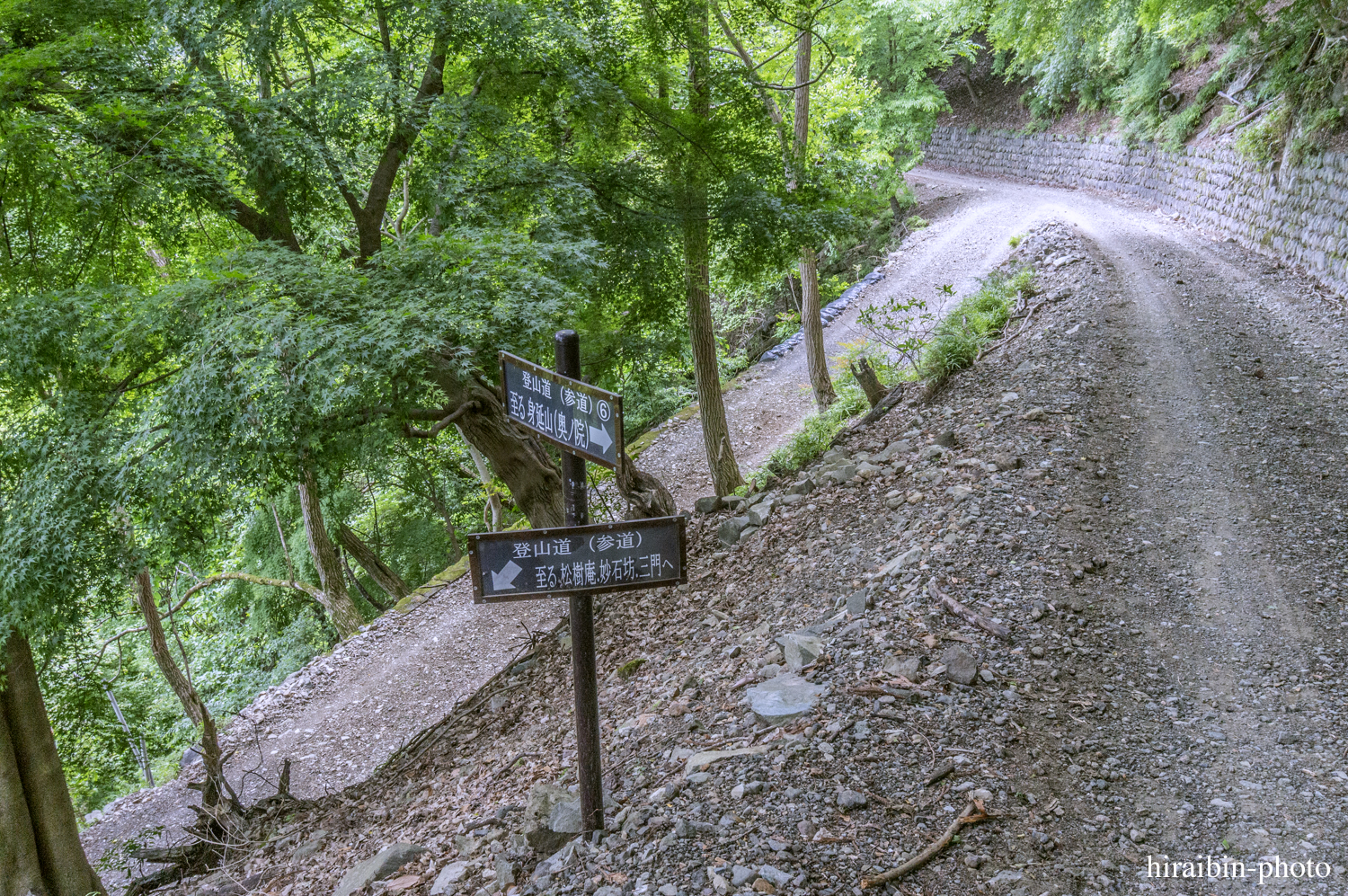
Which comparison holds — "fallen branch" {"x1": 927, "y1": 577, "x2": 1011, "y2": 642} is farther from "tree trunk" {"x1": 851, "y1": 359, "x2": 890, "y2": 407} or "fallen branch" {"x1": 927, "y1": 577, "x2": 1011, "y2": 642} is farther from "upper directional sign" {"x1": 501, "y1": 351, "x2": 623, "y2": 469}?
"tree trunk" {"x1": 851, "y1": 359, "x2": 890, "y2": 407}

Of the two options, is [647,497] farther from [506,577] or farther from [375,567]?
[375,567]

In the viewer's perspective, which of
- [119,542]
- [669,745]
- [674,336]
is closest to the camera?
[669,745]

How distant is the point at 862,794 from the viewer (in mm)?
3379

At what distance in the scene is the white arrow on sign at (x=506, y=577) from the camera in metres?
A: 3.23

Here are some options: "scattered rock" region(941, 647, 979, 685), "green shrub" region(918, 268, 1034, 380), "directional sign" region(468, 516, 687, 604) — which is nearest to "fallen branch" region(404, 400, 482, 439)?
"directional sign" region(468, 516, 687, 604)

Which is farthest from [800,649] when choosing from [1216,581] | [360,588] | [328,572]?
[360,588]

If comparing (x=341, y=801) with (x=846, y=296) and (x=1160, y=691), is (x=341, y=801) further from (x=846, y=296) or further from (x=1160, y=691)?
(x=846, y=296)

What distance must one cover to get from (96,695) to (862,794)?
33.5ft

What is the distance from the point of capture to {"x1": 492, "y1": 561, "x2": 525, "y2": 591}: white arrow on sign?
3.23 meters

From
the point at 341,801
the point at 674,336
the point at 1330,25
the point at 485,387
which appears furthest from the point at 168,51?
the point at 1330,25

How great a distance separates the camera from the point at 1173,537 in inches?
205

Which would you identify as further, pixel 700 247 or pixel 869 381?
pixel 869 381

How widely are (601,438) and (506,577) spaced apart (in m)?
0.68

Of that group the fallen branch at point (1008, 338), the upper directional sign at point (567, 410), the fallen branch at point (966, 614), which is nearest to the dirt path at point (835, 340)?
the fallen branch at point (1008, 338)
